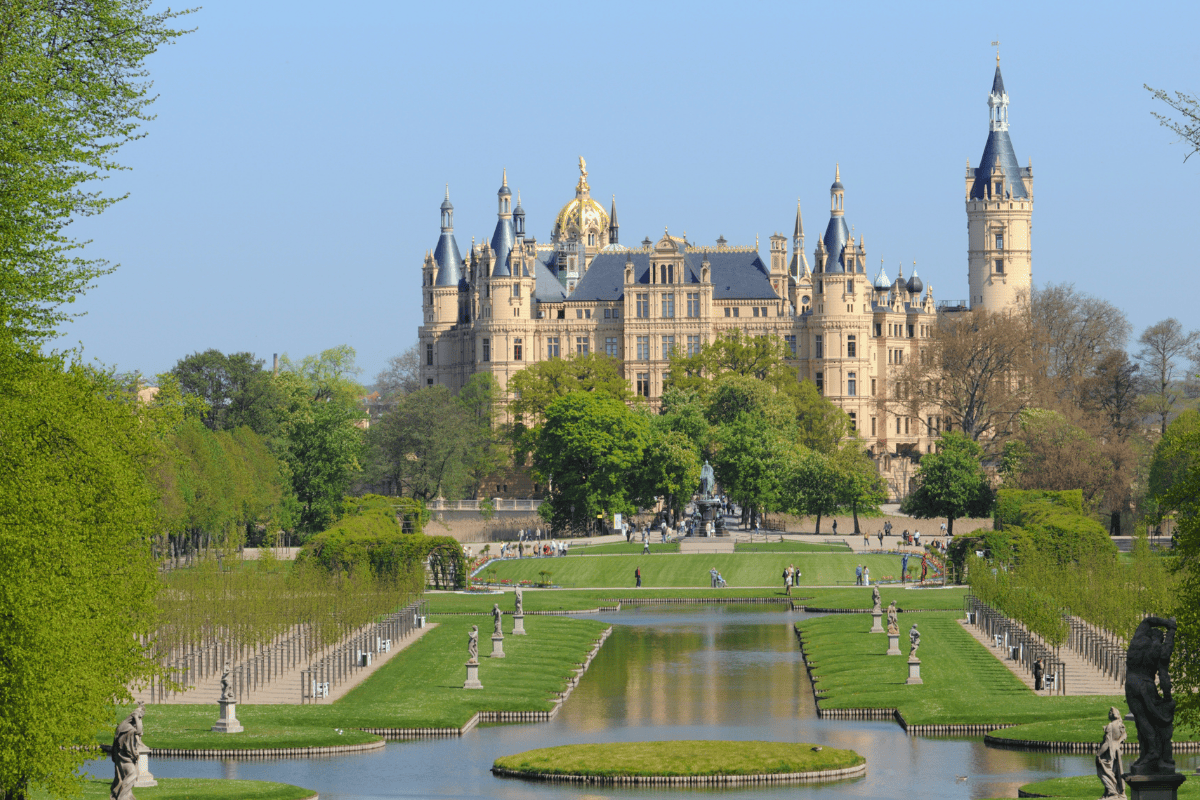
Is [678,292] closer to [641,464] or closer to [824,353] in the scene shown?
[824,353]

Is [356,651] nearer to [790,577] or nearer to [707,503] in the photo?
[790,577]

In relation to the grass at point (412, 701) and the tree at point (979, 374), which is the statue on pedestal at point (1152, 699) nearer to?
the grass at point (412, 701)

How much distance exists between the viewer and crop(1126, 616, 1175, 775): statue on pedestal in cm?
2755

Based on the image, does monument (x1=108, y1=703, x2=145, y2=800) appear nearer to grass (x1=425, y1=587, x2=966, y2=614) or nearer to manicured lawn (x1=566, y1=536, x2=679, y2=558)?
grass (x1=425, y1=587, x2=966, y2=614)

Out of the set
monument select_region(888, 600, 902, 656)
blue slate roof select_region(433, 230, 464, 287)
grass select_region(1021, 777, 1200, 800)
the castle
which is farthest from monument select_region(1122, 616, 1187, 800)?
blue slate roof select_region(433, 230, 464, 287)

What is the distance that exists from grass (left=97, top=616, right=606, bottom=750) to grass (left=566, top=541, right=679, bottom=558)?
1300 inches

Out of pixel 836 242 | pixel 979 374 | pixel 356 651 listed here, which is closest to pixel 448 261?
pixel 836 242

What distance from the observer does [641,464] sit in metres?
110

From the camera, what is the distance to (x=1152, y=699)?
2777cm

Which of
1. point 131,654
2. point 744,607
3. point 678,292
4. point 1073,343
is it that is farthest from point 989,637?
point 678,292

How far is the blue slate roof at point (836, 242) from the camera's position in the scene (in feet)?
493

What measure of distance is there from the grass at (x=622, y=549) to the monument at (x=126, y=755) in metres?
65.2

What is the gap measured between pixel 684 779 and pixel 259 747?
9.82 meters

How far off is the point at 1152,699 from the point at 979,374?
104238 mm
